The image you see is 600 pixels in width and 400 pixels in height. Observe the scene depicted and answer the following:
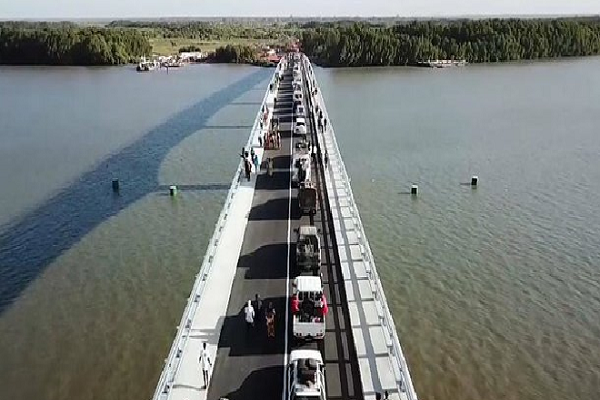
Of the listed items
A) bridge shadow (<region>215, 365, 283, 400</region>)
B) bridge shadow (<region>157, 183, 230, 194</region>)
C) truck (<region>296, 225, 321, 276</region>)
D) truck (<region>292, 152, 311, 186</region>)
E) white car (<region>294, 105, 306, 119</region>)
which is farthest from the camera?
white car (<region>294, 105, 306, 119</region>)

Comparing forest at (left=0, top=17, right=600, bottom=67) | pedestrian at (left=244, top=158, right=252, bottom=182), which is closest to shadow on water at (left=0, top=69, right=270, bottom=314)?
pedestrian at (left=244, top=158, right=252, bottom=182)

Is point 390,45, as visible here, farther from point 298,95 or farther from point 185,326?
point 185,326

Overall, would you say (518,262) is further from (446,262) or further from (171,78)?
(171,78)

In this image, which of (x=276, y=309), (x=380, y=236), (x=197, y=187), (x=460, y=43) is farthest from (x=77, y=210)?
(x=460, y=43)

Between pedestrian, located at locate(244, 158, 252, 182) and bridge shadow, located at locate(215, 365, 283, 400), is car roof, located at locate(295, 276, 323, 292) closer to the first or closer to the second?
bridge shadow, located at locate(215, 365, 283, 400)

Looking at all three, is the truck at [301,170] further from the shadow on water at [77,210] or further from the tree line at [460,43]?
the tree line at [460,43]

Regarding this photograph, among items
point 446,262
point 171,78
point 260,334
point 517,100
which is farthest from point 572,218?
point 171,78
